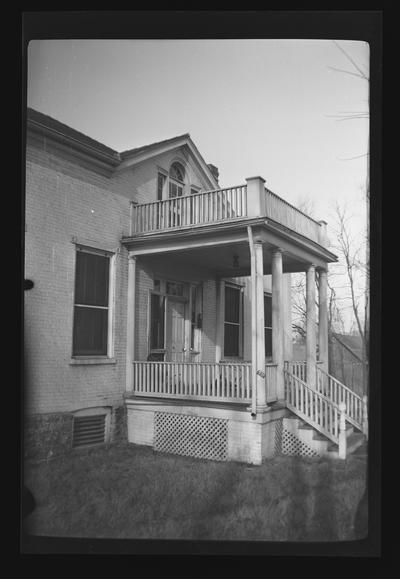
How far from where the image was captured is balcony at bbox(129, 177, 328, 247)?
902cm

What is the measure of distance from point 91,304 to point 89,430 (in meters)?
2.40

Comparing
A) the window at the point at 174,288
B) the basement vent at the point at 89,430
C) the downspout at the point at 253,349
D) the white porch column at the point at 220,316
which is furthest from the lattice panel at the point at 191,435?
the white porch column at the point at 220,316

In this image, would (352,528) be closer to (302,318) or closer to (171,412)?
(171,412)

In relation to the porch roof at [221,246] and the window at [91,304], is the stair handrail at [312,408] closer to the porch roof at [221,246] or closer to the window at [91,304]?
the porch roof at [221,246]

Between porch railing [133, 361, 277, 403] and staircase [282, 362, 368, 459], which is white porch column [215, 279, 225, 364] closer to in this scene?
porch railing [133, 361, 277, 403]

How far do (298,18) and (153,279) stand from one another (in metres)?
7.16

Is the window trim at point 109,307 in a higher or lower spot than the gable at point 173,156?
lower

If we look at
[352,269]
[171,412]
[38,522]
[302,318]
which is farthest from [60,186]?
[302,318]

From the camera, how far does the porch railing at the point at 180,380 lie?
9398 millimetres

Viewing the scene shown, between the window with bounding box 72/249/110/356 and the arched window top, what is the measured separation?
3848 millimetres

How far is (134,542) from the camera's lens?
5145 millimetres

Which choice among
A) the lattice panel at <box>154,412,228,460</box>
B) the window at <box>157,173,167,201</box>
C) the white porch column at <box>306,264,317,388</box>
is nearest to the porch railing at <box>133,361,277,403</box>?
the lattice panel at <box>154,412,228,460</box>

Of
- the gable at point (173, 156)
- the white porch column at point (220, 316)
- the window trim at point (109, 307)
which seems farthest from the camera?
the white porch column at point (220, 316)

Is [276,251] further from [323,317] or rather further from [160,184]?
[160,184]
